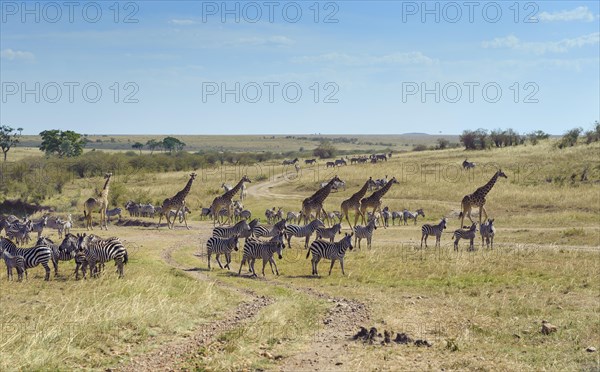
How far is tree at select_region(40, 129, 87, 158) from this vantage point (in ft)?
326

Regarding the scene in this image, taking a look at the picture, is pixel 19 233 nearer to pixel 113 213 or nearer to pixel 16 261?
pixel 16 261

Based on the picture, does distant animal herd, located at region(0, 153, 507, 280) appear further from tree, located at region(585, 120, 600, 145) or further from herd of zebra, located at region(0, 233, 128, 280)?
tree, located at region(585, 120, 600, 145)

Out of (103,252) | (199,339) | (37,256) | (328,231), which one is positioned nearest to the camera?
(199,339)

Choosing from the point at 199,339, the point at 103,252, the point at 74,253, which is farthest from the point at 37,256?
the point at 199,339

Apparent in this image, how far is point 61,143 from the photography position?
3915 inches

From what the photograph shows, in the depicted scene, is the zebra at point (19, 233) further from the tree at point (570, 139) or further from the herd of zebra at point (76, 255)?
the tree at point (570, 139)

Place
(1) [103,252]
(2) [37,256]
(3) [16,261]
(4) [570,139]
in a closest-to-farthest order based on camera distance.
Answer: (1) [103,252] → (3) [16,261] → (2) [37,256] → (4) [570,139]

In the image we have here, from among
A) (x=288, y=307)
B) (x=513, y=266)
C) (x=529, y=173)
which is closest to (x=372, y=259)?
(x=513, y=266)

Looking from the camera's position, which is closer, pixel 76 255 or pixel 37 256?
pixel 76 255

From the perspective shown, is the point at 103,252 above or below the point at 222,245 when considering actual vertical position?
above

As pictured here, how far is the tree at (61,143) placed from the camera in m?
99.4

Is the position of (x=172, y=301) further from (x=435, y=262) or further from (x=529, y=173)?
Answer: (x=529, y=173)

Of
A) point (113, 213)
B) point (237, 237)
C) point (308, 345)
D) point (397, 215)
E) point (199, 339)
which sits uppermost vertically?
point (237, 237)

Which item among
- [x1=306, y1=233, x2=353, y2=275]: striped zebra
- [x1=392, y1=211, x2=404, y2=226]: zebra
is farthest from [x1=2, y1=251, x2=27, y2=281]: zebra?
[x1=392, y1=211, x2=404, y2=226]: zebra
